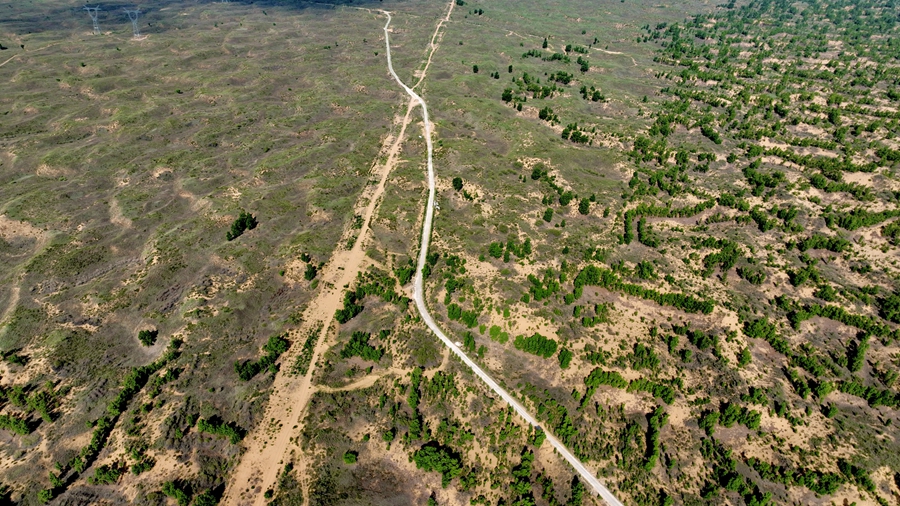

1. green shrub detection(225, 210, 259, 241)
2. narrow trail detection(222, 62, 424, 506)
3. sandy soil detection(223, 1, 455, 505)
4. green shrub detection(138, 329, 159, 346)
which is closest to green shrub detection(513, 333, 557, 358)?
sandy soil detection(223, 1, 455, 505)

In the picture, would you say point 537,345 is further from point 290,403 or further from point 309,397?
point 290,403

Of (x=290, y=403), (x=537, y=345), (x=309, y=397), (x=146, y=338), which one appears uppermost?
(x=537, y=345)

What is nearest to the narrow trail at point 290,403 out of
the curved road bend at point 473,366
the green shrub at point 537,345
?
the curved road bend at point 473,366

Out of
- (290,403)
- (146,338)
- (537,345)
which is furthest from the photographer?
(537,345)

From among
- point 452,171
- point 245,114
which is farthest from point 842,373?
point 245,114

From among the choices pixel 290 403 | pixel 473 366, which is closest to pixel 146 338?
pixel 290 403

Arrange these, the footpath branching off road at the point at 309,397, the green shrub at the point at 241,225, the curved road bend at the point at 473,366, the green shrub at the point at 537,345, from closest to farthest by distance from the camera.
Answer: the footpath branching off road at the point at 309,397 < the curved road bend at the point at 473,366 < the green shrub at the point at 537,345 < the green shrub at the point at 241,225

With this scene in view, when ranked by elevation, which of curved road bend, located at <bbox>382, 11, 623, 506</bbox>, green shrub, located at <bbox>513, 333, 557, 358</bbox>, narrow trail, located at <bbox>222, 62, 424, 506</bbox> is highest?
green shrub, located at <bbox>513, 333, 557, 358</bbox>

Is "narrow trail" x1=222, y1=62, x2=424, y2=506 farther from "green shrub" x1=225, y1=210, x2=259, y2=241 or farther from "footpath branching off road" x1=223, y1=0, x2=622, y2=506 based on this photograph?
"green shrub" x1=225, y1=210, x2=259, y2=241

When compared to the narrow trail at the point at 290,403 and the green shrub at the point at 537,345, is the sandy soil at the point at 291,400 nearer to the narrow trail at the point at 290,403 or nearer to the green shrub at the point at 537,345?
the narrow trail at the point at 290,403

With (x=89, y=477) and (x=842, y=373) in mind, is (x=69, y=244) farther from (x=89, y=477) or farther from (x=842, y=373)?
(x=842, y=373)

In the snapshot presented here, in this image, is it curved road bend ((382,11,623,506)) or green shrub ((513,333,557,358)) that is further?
green shrub ((513,333,557,358))
